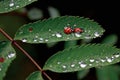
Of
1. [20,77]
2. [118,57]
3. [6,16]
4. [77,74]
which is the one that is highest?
[118,57]

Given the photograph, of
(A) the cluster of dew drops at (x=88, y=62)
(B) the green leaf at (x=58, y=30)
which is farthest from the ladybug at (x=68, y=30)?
(A) the cluster of dew drops at (x=88, y=62)

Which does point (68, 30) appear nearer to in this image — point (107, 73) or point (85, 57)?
point (85, 57)

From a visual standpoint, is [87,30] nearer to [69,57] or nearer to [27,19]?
[69,57]

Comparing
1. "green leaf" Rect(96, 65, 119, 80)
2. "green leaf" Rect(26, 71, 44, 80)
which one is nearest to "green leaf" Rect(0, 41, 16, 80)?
"green leaf" Rect(26, 71, 44, 80)

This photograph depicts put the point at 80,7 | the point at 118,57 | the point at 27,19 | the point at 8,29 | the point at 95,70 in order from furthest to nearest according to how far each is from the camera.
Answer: the point at 8,29 → the point at 27,19 → the point at 80,7 → the point at 95,70 → the point at 118,57

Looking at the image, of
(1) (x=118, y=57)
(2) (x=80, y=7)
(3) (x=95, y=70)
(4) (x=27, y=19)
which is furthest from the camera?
(4) (x=27, y=19)

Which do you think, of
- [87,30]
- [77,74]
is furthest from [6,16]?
[87,30]

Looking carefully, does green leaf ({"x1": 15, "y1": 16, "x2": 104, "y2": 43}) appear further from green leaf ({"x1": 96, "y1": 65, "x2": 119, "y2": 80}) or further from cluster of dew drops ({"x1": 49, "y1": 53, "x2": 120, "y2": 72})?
green leaf ({"x1": 96, "y1": 65, "x2": 119, "y2": 80})

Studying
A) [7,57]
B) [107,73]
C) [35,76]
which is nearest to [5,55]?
[7,57]

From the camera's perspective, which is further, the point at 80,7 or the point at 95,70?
the point at 80,7
